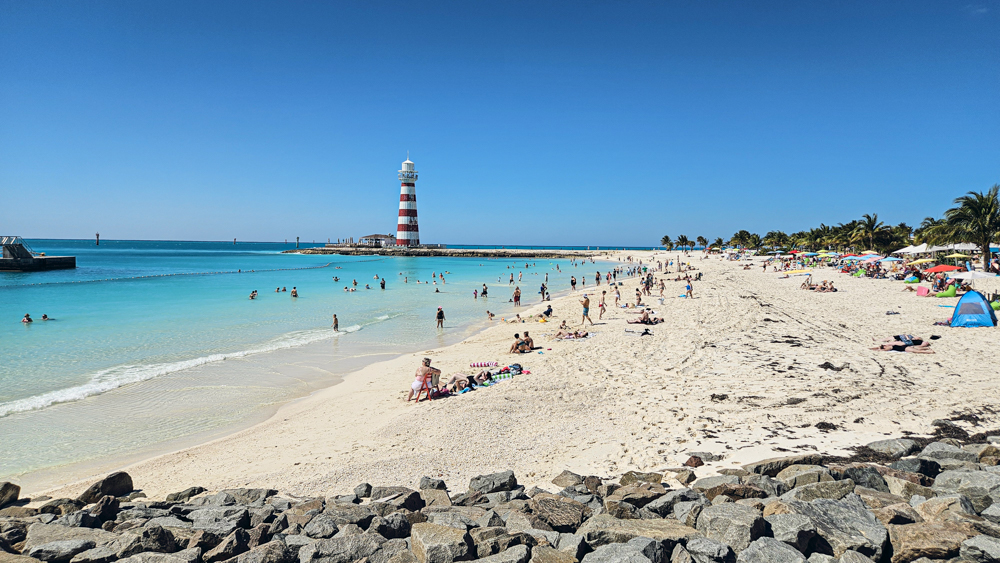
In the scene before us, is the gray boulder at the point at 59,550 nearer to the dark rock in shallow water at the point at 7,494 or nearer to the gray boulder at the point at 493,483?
the dark rock in shallow water at the point at 7,494

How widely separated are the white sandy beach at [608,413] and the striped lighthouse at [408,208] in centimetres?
7441

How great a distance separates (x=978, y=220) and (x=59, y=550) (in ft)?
146

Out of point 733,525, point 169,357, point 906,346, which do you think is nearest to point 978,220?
point 906,346

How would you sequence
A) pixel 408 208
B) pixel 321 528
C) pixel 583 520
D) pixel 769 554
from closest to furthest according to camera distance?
pixel 769 554 < pixel 321 528 < pixel 583 520 < pixel 408 208

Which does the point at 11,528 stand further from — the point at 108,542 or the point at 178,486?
the point at 178,486

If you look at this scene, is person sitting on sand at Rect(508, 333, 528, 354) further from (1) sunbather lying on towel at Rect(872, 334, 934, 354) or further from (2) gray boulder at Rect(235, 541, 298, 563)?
(2) gray boulder at Rect(235, 541, 298, 563)

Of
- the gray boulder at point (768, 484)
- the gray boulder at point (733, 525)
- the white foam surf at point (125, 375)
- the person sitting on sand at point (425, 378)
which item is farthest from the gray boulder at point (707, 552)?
the white foam surf at point (125, 375)

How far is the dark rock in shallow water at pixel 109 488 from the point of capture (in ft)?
18.8

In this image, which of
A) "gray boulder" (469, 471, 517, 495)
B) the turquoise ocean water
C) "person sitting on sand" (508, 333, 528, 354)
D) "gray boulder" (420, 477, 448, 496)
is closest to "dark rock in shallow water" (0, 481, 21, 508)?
the turquoise ocean water

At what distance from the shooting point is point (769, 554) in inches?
149

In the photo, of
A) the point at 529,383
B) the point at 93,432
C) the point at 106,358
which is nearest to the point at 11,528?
the point at 93,432

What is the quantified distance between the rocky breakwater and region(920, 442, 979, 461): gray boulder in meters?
0.03

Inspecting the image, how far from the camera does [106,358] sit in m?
15.3

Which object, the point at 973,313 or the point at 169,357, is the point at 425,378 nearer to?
the point at 169,357
